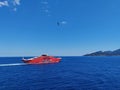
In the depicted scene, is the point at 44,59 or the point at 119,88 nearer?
the point at 119,88

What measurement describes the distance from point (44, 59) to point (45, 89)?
295 ft

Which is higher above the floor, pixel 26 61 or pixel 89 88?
pixel 26 61

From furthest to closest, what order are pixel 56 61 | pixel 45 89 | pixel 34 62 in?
pixel 56 61 < pixel 34 62 < pixel 45 89

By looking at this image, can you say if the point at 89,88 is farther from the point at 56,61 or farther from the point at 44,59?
the point at 56,61

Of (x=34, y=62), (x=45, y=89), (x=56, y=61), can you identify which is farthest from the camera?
(x=56, y=61)

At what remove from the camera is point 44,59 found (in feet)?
433

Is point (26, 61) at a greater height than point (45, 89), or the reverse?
point (26, 61)

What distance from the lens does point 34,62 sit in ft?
431

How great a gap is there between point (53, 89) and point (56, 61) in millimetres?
103358

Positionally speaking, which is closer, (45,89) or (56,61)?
(45,89)

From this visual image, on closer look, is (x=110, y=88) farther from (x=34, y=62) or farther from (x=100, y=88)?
A: (x=34, y=62)

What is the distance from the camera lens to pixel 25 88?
4325 cm

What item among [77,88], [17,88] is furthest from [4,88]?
[77,88]

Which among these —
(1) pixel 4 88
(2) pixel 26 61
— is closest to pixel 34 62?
(2) pixel 26 61
